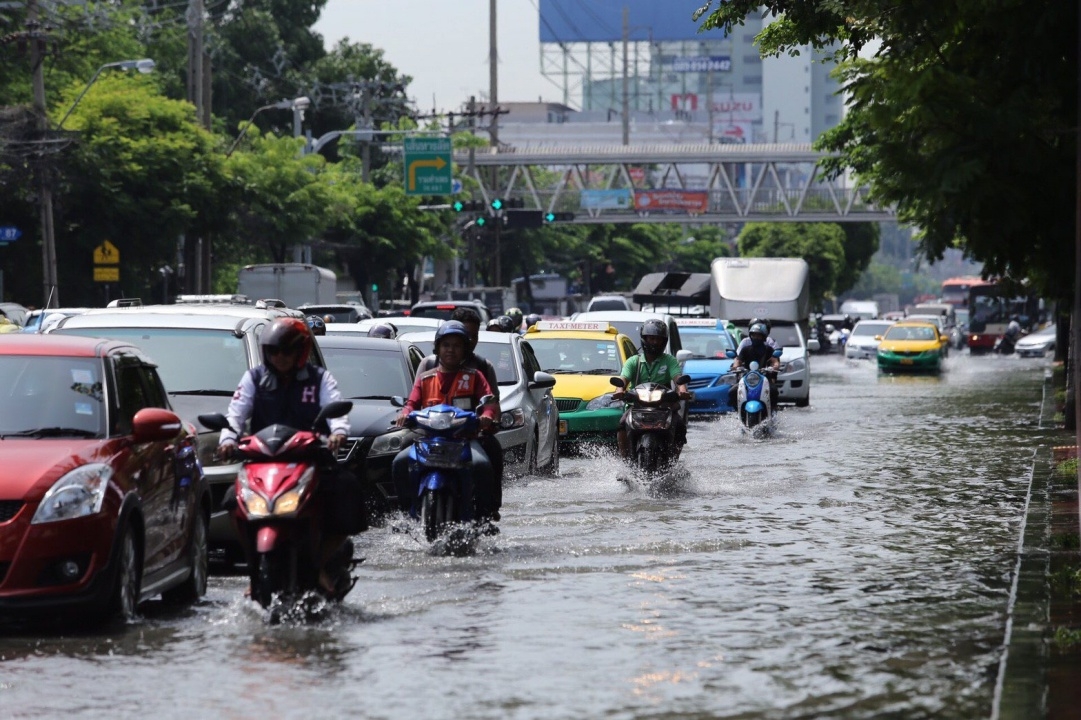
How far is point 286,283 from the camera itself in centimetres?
5122

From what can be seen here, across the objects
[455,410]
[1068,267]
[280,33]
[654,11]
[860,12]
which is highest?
[654,11]

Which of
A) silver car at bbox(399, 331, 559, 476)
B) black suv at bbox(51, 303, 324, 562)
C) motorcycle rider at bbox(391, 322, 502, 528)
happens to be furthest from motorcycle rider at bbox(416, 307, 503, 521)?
silver car at bbox(399, 331, 559, 476)

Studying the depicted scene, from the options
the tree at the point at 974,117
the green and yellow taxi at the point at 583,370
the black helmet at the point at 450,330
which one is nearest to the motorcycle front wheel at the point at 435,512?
the black helmet at the point at 450,330

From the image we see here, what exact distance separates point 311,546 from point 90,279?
43466 millimetres

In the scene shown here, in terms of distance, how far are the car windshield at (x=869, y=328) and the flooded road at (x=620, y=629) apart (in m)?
50.1

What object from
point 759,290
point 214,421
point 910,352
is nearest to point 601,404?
point 214,421

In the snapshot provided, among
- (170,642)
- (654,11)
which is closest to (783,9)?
(170,642)

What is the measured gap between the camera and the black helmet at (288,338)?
9641mm

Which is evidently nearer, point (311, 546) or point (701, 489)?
point (311, 546)

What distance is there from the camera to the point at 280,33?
9194cm

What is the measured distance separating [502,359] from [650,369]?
2.30 meters

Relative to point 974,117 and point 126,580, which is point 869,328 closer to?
point 974,117

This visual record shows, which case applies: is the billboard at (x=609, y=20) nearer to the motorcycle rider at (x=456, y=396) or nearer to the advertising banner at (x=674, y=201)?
the advertising banner at (x=674, y=201)

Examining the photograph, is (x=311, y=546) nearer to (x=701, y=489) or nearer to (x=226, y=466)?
(x=226, y=466)
